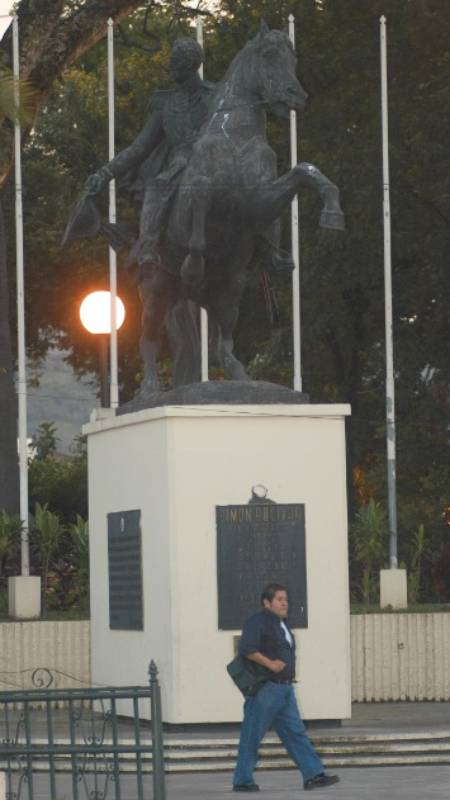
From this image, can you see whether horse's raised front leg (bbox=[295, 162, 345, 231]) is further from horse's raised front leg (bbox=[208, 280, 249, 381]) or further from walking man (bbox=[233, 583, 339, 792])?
walking man (bbox=[233, 583, 339, 792])

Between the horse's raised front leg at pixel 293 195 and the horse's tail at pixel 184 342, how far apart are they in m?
1.52

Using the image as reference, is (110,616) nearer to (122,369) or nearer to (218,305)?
(218,305)

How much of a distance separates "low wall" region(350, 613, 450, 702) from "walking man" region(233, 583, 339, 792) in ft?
28.0

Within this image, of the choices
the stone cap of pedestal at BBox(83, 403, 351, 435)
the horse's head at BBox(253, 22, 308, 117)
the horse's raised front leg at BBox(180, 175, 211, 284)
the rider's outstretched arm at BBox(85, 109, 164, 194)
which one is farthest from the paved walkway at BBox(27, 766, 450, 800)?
the rider's outstretched arm at BBox(85, 109, 164, 194)

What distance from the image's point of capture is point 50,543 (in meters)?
28.1

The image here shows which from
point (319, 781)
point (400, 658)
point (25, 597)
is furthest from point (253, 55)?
point (25, 597)

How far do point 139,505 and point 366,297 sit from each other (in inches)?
886

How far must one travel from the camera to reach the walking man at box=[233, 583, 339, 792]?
16953mm

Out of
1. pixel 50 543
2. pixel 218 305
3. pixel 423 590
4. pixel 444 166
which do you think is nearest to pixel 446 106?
pixel 444 166

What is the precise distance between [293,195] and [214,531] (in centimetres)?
316

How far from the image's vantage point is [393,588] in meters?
26.9

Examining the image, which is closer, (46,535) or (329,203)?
(329,203)

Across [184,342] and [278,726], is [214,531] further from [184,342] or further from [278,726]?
[278,726]

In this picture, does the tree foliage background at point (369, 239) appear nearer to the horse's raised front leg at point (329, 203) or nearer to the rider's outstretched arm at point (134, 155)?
the rider's outstretched arm at point (134, 155)
